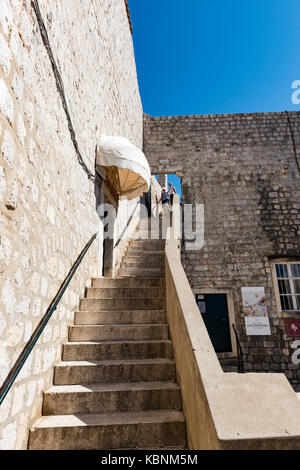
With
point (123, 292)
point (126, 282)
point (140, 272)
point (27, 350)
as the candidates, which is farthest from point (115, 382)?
point (140, 272)

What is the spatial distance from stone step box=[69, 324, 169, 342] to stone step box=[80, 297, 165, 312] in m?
0.44

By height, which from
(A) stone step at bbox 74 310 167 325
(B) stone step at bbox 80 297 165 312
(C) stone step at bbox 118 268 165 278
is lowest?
(A) stone step at bbox 74 310 167 325

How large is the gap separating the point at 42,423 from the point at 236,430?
1.63 meters

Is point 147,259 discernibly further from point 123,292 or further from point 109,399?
point 109,399

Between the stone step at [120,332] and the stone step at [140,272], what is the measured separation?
185 centimetres

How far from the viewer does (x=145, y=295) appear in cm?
401

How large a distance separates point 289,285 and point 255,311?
4.73 ft

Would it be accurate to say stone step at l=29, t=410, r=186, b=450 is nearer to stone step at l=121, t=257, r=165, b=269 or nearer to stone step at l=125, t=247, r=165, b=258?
stone step at l=121, t=257, r=165, b=269

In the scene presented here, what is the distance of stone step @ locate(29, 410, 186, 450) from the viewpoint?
6.65ft

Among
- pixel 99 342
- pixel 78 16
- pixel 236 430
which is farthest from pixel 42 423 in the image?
pixel 78 16

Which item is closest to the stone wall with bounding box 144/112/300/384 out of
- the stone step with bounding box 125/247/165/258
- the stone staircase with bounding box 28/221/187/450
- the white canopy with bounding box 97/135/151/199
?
the stone step with bounding box 125/247/165/258

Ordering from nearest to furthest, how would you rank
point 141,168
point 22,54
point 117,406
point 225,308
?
point 22,54 → point 117,406 → point 141,168 → point 225,308

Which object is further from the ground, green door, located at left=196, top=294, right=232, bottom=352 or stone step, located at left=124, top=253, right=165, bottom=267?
stone step, located at left=124, top=253, right=165, bottom=267
